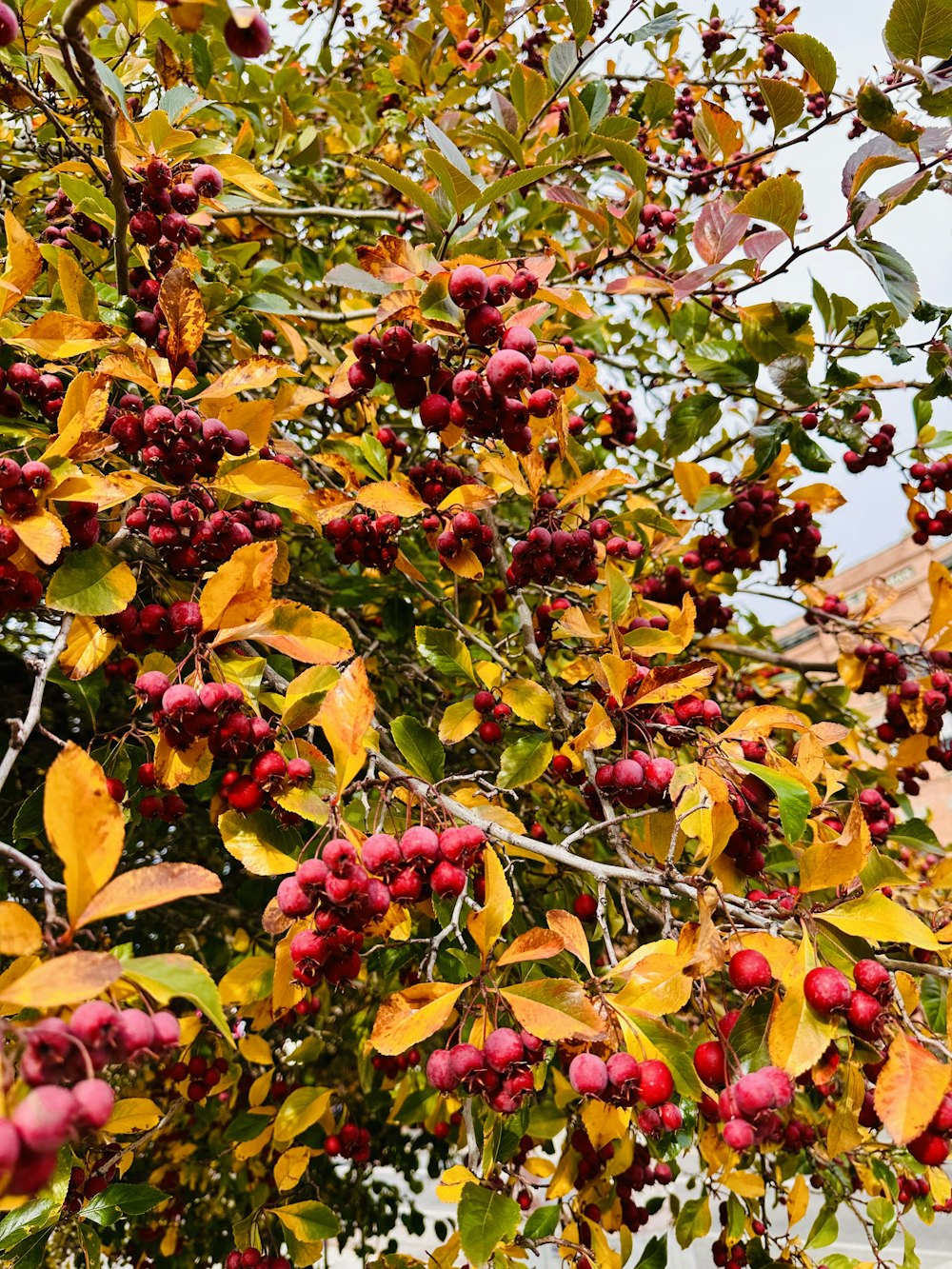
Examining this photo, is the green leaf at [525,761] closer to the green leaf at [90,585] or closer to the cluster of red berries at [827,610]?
the green leaf at [90,585]

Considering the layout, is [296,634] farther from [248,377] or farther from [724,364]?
[724,364]

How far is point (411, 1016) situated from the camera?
0.98 meters

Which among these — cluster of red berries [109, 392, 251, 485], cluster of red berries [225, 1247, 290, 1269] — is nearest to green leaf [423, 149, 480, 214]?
cluster of red berries [109, 392, 251, 485]

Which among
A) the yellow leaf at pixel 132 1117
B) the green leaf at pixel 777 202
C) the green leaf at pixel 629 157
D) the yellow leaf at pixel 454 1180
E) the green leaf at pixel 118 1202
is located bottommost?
the green leaf at pixel 118 1202

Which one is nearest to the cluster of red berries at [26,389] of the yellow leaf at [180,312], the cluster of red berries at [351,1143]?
the yellow leaf at [180,312]

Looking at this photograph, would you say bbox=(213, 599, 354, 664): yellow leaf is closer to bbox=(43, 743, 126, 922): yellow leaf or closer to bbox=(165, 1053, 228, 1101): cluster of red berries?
bbox=(43, 743, 126, 922): yellow leaf

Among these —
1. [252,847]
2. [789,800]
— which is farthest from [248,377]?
[789,800]

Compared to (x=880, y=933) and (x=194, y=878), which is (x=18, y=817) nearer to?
(x=194, y=878)

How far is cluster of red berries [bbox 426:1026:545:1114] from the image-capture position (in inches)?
37.6

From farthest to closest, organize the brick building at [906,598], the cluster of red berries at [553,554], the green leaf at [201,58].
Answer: the brick building at [906,598], the green leaf at [201,58], the cluster of red berries at [553,554]

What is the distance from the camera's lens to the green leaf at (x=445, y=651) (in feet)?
5.20

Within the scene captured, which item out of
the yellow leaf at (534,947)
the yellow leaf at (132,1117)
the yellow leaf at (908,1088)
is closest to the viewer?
the yellow leaf at (908,1088)

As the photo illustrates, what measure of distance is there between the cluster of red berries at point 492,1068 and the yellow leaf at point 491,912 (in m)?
0.10

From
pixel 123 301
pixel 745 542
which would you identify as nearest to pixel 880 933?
pixel 745 542
